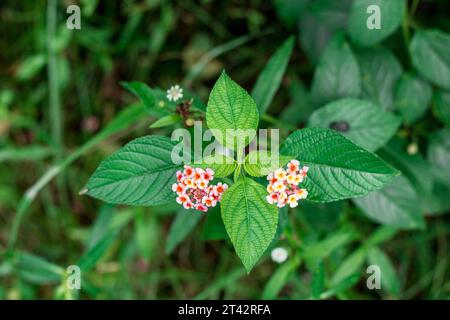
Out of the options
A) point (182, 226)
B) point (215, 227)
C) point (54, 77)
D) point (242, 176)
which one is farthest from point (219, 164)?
point (54, 77)

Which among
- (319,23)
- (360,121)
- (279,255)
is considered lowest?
(279,255)

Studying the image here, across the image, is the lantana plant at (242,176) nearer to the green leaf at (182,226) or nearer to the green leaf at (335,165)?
the green leaf at (335,165)

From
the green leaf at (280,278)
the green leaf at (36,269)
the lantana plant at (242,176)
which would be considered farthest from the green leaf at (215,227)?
the green leaf at (36,269)

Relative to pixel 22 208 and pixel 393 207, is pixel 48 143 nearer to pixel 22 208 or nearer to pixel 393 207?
pixel 22 208

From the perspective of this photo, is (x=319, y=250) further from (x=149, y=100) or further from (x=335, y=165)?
(x=149, y=100)

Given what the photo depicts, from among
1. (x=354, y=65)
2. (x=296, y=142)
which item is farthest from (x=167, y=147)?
(x=354, y=65)

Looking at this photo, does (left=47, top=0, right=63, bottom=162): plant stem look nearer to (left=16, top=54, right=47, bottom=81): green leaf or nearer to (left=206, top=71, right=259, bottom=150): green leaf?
(left=16, top=54, right=47, bottom=81): green leaf

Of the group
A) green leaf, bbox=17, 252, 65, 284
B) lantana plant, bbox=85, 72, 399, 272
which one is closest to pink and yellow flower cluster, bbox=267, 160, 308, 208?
lantana plant, bbox=85, 72, 399, 272
